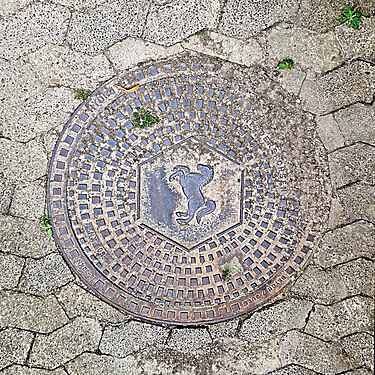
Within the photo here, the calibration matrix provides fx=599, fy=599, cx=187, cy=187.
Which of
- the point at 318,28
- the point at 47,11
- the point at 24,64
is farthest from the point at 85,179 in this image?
the point at 318,28

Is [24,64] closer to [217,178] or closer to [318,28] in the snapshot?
[217,178]

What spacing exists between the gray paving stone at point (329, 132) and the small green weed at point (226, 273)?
104 centimetres

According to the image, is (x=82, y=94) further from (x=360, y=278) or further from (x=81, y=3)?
(x=360, y=278)

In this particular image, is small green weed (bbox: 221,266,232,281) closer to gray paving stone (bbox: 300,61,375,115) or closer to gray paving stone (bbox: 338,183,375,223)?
gray paving stone (bbox: 338,183,375,223)

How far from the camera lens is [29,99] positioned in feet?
12.9

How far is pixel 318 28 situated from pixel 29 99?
1974 millimetres

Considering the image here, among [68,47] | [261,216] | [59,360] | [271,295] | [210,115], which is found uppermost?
[68,47]

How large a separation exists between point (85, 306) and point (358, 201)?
1.93 m

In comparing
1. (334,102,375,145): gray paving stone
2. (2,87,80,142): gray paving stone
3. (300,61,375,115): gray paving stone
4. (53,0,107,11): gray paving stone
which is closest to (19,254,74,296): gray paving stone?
(2,87,80,142): gray paving stone

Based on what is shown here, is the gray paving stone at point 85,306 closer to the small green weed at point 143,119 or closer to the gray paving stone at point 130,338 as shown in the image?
the gray paving stone at point 130,338

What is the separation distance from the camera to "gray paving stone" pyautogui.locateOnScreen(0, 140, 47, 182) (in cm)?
391

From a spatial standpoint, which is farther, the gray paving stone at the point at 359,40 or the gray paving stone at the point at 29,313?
the gray paving stone at the point at 359,40

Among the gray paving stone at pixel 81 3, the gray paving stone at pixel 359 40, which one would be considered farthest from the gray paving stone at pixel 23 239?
the gray paving stone at pixel 359 40

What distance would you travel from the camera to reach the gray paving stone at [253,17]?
3994 millimetres
